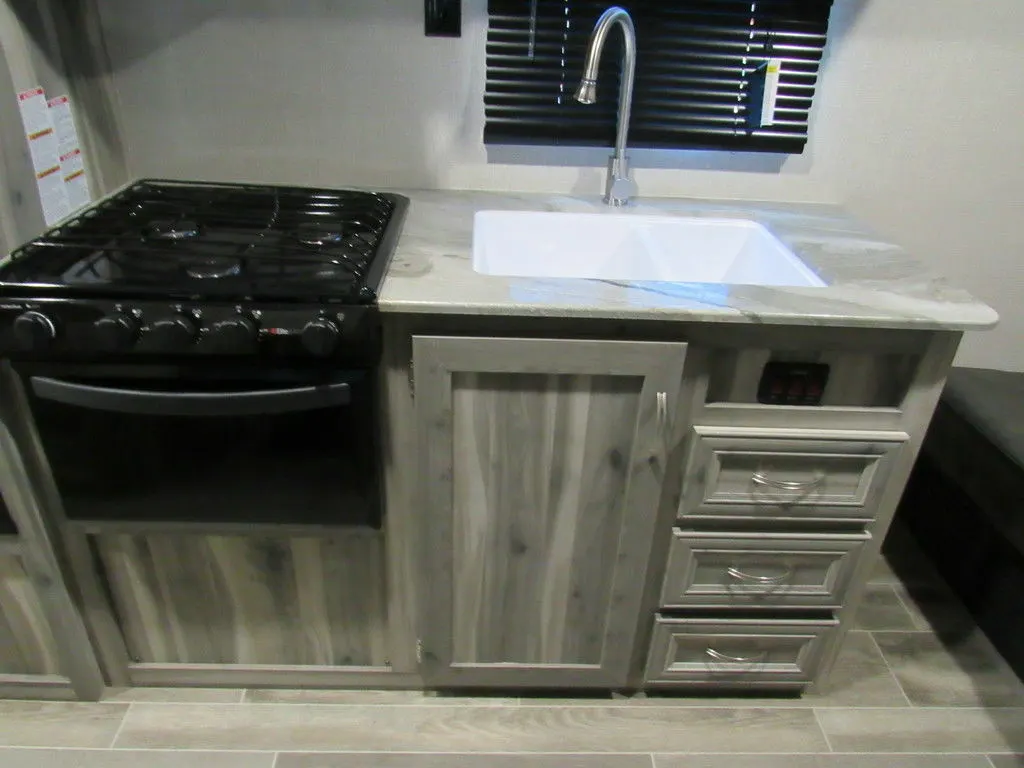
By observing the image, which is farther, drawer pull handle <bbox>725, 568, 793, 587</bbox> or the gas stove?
drawer pull handle <bbox>725, 568, 793, 587</bbox>

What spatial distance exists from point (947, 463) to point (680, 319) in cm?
111

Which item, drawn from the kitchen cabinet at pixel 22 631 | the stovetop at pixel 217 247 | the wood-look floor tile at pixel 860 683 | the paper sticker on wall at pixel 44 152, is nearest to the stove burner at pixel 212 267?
the stovetop at pixel 217 247

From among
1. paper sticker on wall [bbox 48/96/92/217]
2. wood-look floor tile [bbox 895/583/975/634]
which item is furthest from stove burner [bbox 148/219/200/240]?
wood-look floor tile [bbox 895/583/975/634]

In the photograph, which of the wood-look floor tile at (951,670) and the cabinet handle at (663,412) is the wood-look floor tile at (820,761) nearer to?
the wood-look floor tile at (951,670)

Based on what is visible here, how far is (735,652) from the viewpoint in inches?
58.1

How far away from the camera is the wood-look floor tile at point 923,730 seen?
1514 millimetres

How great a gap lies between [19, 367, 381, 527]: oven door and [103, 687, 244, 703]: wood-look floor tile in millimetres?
522

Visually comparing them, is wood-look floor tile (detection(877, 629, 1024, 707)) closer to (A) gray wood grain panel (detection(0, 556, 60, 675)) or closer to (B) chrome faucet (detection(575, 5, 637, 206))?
(B) chrome faucet (detection(575, 5, 637, 206))

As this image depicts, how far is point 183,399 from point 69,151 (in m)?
0.69

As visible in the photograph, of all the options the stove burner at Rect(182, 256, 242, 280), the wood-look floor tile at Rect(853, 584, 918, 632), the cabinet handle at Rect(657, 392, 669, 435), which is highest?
the stove burner at Rect(182, 256, 242, 280)

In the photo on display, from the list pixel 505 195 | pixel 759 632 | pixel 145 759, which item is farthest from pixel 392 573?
pixel 505 195

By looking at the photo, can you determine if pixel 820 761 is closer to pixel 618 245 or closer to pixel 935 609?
pixel 935 609

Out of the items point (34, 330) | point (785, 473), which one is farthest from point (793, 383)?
point (34, 330)

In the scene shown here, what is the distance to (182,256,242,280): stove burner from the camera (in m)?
1.10
